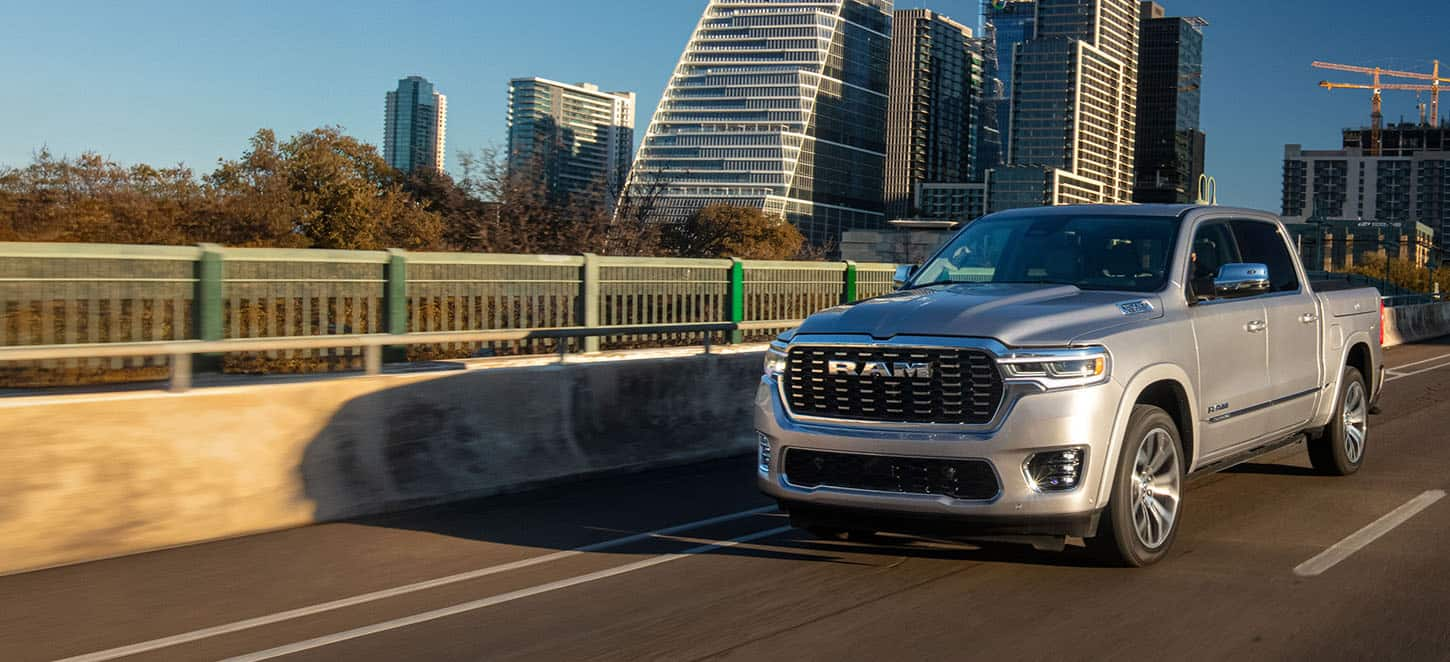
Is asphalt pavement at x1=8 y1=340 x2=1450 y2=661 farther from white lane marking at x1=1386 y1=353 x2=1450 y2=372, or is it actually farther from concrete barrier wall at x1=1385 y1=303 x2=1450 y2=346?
concrete barrier wall at x1=1385 y1=303 x2=1450 y2=346

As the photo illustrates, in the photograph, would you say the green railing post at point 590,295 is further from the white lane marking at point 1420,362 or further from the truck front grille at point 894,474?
the white lane marking at point 1420,362

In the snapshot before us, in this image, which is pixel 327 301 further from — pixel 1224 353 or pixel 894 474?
pixel 1224 353

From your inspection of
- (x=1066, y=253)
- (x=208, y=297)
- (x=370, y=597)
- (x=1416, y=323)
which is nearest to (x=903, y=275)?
(x=1066, y=253)

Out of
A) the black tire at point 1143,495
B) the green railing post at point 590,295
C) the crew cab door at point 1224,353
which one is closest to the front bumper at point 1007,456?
the black tire at point 1143,495

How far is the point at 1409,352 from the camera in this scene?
90.2 feet

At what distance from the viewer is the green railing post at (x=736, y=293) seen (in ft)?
44.9

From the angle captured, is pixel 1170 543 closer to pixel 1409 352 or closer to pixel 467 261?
pixel 467 261

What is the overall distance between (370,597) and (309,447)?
241cm

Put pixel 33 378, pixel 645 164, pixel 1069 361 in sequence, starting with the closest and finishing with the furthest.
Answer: pixel 1069 361 → pixel 33 378 → pixel 645 164

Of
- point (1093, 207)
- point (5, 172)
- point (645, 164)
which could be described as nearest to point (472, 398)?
Result: point (1093, 207)

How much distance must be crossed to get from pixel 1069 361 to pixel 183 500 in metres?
5.21

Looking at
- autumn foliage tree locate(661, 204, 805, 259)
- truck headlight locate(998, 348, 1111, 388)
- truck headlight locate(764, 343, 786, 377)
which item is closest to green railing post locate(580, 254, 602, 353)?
truck headlight locate(764, 343, 786, 377)

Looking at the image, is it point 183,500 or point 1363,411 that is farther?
point 1363,411

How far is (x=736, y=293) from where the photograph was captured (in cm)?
1371
